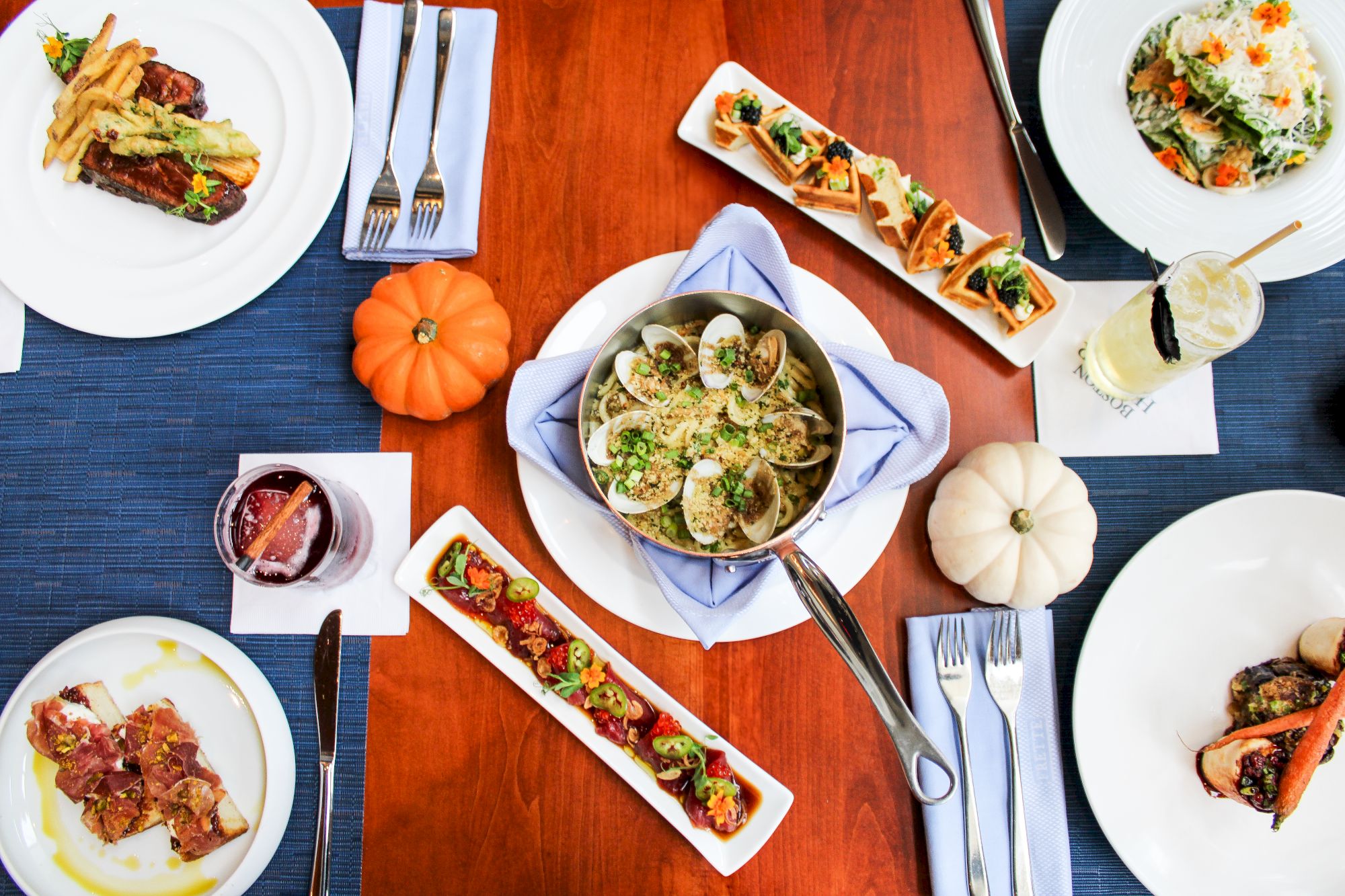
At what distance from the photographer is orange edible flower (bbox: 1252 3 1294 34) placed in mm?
1703

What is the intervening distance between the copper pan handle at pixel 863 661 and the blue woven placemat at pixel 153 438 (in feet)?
3.68

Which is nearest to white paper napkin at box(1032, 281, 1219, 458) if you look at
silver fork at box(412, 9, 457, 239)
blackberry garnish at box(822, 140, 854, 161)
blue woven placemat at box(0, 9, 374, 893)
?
blackberry garnish at box(822, 140, 854, 161)

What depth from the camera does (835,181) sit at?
71.3 inches

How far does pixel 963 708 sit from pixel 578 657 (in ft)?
2.85

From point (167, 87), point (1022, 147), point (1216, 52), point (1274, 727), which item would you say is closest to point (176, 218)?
point (167, 87)

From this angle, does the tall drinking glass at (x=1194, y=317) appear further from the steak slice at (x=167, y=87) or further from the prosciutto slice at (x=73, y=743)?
the prosciutto slice at (x=73, y=743)

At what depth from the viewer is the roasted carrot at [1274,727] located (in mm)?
1630

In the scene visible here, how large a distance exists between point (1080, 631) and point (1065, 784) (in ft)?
1.14

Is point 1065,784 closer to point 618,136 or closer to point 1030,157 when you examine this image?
point 1030,157

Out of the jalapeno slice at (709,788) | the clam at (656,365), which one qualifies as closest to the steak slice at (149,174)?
the clam at (656,365)

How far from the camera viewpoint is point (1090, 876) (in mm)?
1758

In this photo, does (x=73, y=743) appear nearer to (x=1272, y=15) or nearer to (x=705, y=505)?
(x=705, y=505)

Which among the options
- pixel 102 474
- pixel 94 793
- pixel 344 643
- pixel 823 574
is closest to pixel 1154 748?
pixel 823 574

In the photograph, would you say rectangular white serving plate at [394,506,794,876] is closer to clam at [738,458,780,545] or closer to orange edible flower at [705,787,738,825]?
orange edible flower at [705,787,738,825]
